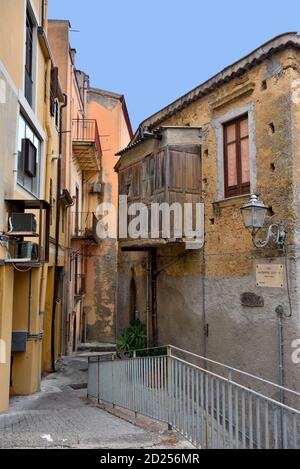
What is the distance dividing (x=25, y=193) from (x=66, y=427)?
5.46m

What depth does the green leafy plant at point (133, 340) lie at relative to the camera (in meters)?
13.4

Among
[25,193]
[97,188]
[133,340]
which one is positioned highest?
[97,188]

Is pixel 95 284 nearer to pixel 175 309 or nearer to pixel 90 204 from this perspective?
pixel 90 204

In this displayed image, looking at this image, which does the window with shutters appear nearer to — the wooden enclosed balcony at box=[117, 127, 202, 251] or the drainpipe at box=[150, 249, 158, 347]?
the wooden enclosed balcony at box=[117, 127, 202, 251]

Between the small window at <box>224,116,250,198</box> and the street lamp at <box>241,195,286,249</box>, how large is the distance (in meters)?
1.25

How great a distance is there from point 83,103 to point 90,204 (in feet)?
17.6

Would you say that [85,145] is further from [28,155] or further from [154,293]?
[28,155]

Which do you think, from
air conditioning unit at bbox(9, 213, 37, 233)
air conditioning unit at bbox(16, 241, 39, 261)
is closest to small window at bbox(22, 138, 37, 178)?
air conditioning unit at bbox(9, 213, 37, 233)

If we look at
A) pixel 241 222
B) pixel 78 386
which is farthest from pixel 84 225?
pixel 241 222

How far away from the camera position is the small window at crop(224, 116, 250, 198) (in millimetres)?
9648

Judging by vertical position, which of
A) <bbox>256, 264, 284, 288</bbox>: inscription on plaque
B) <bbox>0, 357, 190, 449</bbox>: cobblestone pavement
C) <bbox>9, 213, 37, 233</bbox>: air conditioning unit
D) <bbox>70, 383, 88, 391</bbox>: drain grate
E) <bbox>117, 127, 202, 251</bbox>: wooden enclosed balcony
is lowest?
<bbox>70, 383, 88, 391</bbox>: drain grate

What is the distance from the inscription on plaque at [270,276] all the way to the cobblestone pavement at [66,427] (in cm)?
350

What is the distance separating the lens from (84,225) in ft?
72.3

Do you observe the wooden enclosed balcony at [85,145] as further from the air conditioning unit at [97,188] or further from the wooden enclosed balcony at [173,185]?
the wooden enclosed balcony at [173,185]
